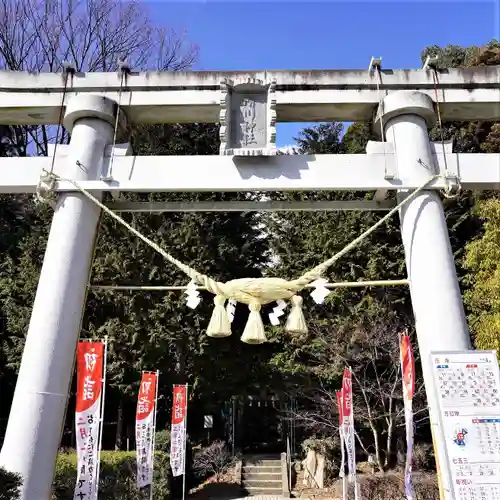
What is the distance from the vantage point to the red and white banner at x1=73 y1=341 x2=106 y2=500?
212 inches

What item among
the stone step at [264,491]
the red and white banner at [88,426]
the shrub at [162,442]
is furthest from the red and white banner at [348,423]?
the red and white banner at [88,426]

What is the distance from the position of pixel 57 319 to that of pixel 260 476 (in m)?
12.3

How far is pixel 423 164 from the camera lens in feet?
16.4

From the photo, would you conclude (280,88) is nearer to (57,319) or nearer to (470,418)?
(57,319)

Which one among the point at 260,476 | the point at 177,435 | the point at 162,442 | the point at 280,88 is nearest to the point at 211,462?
the point at 260,476

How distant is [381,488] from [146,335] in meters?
7.29

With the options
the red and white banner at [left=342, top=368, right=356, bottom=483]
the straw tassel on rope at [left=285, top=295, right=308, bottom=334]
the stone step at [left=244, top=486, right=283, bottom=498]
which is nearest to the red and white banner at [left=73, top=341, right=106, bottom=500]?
the straw tassel on rope at [left=285, top=295, right=308, bottom=334]

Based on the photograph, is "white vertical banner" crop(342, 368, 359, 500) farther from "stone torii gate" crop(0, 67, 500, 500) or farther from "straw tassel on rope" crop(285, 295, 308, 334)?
"straw tassel on rope" crop(285, 295, 308, 334)

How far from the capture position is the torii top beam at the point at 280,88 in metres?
5.36

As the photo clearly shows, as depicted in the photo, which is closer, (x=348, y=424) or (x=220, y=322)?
(x=220, y=322)

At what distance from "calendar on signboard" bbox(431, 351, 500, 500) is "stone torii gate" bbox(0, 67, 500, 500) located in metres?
0.84

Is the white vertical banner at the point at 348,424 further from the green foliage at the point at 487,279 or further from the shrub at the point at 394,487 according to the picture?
A: the green foliage at the point at 487,279

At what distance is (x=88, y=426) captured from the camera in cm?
548

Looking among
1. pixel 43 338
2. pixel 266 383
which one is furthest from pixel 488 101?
pixel 266 383
